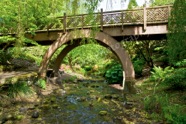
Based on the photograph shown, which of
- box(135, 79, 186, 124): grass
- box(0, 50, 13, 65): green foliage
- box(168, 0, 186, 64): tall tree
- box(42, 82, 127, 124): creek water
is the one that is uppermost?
box(168, 0, 186, 64): tall tree

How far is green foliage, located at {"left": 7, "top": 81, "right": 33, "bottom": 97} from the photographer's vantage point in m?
8.89

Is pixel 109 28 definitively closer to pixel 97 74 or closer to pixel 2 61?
pixel 2 61

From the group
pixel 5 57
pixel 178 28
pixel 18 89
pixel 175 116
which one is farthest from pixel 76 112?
pixel 5 57

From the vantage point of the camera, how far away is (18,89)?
365 inches

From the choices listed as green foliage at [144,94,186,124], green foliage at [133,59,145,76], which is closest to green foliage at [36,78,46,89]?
green foliage at [133,59,145,76]

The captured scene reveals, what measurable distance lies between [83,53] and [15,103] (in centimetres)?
1406

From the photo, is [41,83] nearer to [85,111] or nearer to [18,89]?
[18,89]

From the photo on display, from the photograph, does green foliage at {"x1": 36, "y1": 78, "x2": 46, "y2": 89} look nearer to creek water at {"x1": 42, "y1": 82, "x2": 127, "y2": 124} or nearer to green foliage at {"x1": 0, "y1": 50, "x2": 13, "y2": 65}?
creek water at {"x1": 42, "y1": 82, "x2": 127, "y2": 124}

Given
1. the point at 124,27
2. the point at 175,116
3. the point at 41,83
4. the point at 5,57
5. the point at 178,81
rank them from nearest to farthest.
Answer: the point at 175,116, the point at 178,81, the point at 124,27, the point at 41,83, the point at 5,57

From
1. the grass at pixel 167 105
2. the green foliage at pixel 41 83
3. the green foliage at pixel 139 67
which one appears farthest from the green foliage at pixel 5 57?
the grass at pixel 167 105

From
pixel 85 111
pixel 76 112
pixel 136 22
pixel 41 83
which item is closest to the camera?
pixel 76 112

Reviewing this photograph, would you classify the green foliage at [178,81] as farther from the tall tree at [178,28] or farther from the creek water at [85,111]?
the tall tree at [178,28]

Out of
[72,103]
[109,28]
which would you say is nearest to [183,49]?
[72,103]

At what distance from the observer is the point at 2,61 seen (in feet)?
46.5
